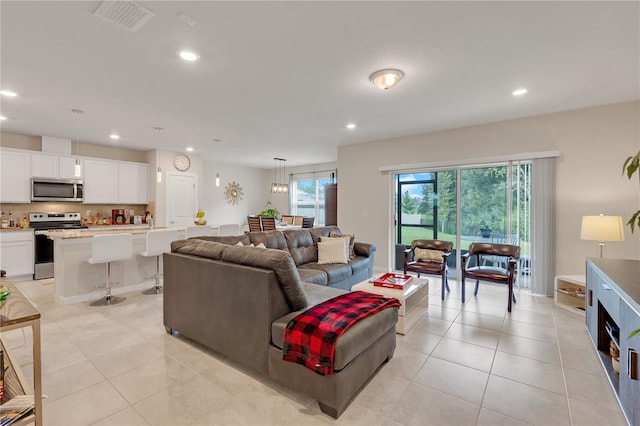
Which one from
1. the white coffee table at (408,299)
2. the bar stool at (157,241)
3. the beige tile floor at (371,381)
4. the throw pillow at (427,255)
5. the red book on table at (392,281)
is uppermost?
the bar stool at (157,241)

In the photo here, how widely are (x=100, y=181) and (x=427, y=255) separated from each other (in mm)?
6402

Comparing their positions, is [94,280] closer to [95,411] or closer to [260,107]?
[95,411]

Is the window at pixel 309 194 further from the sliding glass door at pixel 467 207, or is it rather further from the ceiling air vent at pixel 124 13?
the ceiling air vent at pixel 124 13

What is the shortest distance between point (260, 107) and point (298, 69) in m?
1.22

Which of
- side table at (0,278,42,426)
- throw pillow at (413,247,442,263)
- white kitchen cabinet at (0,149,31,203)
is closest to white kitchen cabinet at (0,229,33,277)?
white kitchen cabinet at (0,149,31,203)

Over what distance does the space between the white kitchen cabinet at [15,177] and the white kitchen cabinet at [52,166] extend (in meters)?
0.09

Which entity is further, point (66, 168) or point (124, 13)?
point (66, 168)

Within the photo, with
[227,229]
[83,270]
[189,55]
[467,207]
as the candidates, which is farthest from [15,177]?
[467,207]

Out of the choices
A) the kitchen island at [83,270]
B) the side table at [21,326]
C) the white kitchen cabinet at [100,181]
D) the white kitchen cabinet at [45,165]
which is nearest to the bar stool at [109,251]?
the kitchen island at [83,270]

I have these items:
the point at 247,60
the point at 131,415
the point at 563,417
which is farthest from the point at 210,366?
the point at 247,60

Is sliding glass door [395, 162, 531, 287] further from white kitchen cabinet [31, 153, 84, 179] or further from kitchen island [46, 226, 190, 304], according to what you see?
white kitchen cabinet [31, 153, 84, 179]

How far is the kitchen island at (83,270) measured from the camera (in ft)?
Result: 12.6

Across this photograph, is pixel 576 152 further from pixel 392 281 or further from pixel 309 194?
pixel 309 194

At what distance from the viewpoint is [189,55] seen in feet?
8.50
